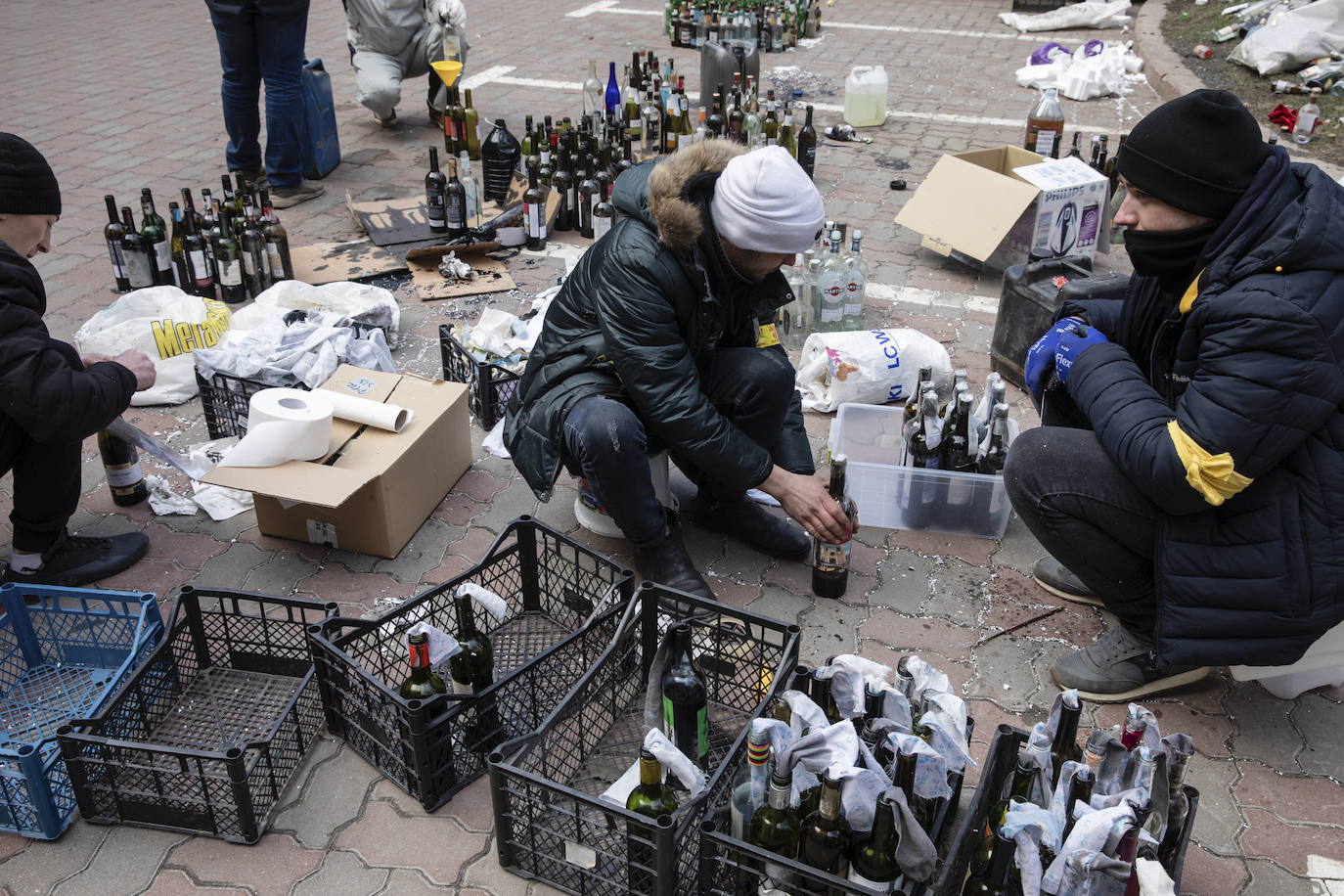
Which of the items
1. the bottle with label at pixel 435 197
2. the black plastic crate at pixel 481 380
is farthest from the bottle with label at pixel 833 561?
the bottle with label at pixel 435 197

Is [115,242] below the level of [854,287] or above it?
above

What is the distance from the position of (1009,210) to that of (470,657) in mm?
3899

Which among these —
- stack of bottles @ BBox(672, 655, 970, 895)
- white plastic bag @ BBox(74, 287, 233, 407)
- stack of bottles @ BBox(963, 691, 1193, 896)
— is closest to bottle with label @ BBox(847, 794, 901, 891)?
stack of bottles @ BBox(672, 655, 970, 895)

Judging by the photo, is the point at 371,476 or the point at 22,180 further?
the point at 371,476

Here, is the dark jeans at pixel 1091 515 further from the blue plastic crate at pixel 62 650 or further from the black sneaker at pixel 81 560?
the black sneaker at pixel 81 560

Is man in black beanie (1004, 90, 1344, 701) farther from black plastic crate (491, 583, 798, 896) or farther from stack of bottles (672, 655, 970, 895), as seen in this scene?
black plastic crate (491, 583, 798, 896)

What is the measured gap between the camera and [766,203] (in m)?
2.99

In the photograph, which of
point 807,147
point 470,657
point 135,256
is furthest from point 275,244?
point 807,147

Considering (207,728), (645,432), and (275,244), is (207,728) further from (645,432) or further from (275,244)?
(275,244)

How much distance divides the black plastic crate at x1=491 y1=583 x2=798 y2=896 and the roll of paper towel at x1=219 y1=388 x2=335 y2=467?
51.4 inches

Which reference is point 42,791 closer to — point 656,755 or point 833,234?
point 656,755

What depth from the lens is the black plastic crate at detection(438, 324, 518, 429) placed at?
437 cm

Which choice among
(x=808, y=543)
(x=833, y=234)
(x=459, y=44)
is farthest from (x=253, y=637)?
(x=459, y=44)

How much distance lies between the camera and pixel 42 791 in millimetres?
2553
